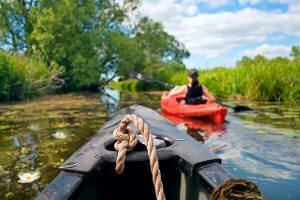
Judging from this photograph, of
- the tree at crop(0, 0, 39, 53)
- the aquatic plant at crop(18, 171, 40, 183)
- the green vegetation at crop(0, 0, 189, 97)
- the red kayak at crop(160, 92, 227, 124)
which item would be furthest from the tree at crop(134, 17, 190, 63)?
the aquatic plant at crop(18, 171, 40, 183)

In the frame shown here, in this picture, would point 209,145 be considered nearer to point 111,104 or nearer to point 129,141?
point 129,141

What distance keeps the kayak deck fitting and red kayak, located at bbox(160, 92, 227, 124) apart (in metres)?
4.82

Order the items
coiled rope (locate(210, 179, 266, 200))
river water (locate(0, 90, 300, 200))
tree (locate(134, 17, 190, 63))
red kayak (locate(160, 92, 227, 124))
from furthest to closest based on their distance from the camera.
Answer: tree (locate(134, 17, 190, 63)) → red kayak (locate(160, 92, 227, 124)) → river water (locate(0, 90, 300, 200)) → coiled rope (locate(210, 179, 266, 200))

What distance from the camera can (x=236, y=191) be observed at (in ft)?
4.12

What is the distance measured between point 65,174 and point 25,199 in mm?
1607

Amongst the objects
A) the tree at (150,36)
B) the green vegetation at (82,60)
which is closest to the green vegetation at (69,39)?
the green vegetation at (82,60)

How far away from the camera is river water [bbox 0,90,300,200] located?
3373mm

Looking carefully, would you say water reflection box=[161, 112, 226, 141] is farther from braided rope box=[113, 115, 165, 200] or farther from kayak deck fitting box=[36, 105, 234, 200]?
braided rope box=[113, 115, 165, 200]

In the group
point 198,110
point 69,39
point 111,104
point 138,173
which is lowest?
point 111,104

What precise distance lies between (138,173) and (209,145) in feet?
10.2

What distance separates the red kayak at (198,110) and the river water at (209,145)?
0.59 feet

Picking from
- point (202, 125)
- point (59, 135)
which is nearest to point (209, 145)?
point (202, 125)

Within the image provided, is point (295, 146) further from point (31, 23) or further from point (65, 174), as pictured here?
point (31, 23)

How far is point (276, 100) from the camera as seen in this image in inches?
414
